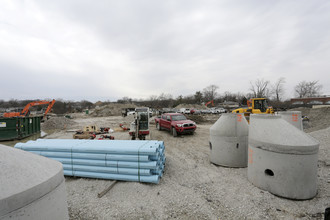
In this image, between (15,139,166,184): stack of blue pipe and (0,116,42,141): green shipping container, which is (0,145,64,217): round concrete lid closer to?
(15,139,166,184): stack of blue pipe

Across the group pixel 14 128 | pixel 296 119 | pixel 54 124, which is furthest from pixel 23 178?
pixel 54 124

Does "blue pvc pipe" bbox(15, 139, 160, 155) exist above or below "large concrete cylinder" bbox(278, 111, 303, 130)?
below

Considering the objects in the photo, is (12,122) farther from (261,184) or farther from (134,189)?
(261,184)

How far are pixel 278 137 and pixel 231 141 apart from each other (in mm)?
1869

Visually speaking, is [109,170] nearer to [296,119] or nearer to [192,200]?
[192,200]

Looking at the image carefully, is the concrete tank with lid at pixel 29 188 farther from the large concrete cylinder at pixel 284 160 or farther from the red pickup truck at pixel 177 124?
the red pickup truck at pixel 177 124

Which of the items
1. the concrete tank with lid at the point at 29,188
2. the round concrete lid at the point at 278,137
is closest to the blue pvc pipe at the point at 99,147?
the concrete tank with lid at the point at 29,188

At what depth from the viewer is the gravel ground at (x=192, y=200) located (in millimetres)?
3521

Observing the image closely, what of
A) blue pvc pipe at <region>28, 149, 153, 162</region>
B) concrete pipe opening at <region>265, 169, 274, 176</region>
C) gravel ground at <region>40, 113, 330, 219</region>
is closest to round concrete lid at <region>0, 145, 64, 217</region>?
gravel ground at <region>40, 113, 330, 219</region>

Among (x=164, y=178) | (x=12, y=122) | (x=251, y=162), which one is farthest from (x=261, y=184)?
(x=12, y=122)

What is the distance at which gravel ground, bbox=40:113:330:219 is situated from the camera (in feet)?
11.6

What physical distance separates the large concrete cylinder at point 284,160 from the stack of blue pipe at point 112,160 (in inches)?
108

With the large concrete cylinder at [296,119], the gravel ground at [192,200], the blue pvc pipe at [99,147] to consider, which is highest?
the large concrete cylinder at [296,119]

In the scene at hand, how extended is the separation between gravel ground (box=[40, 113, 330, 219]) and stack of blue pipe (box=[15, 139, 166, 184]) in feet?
0.72
